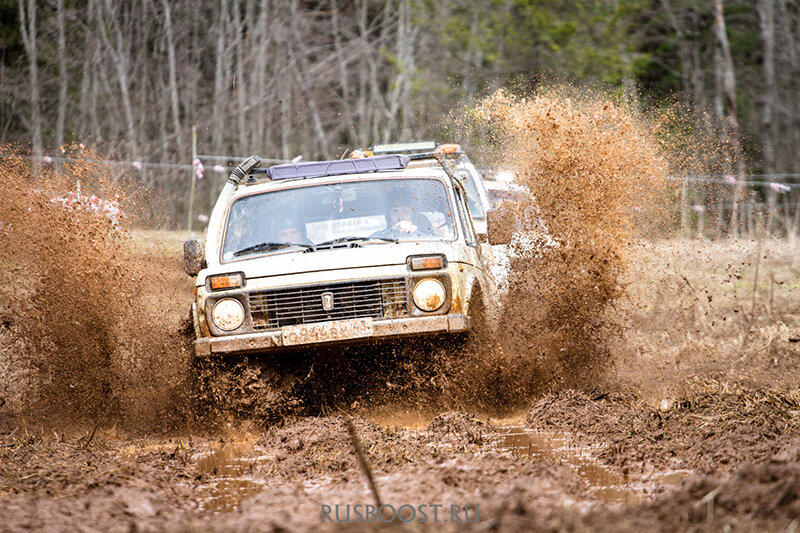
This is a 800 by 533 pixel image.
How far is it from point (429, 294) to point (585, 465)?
1.71 metres

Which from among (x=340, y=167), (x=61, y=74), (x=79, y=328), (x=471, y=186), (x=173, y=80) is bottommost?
(x=79, y=328)

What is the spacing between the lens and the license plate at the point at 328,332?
6148 mm

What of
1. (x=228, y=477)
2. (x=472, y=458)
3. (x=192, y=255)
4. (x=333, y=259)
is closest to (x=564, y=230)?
(x=333, y=259)

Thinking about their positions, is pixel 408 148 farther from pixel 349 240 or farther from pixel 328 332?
pixel 328 332

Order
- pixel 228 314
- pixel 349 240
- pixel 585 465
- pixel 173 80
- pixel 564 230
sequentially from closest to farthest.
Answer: pixel 585 465 → pixel 228 314 → pixel 349 240 → pixel 564 230 → pixel 173 80

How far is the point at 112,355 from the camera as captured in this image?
26.0ft

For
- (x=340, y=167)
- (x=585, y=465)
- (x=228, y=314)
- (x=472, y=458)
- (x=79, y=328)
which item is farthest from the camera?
(x=79, y=328)

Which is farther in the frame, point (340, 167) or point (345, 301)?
point (340, 167)

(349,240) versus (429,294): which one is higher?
(349,240)

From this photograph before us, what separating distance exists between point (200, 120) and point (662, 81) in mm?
15190

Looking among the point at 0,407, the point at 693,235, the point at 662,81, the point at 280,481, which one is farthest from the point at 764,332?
the point at 662,81

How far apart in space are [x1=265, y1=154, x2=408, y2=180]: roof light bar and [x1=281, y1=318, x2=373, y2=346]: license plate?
1.70 meters

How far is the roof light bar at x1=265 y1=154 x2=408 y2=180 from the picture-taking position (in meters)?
7.45

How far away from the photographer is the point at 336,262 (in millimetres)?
6379
